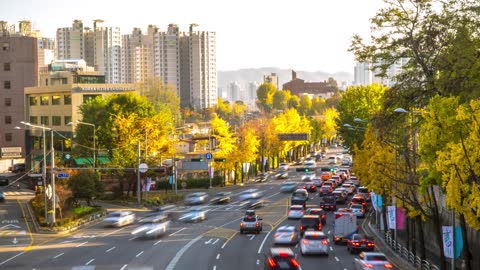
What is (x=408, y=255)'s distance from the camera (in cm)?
4331

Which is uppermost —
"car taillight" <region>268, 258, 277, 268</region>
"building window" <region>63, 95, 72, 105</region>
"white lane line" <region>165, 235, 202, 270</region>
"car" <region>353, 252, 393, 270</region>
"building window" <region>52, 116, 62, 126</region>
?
"building window" <region>63, 95, 72, 105</region>

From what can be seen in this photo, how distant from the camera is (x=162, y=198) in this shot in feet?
277

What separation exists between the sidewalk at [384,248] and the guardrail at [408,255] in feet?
0.79

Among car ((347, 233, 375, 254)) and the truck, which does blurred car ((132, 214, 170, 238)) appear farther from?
car ((347, 233, 375, 254))

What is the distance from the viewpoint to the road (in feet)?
136

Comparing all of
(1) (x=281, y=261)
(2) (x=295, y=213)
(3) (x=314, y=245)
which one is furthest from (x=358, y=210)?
(1) (x=281, y=261)

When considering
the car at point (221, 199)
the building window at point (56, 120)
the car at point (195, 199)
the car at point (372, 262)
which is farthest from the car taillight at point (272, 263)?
the building window at point (56, 120)

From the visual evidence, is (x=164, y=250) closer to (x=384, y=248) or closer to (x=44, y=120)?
(x=384, y=248)

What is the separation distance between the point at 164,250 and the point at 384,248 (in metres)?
13.7

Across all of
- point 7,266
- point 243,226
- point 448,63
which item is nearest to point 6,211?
point 243,226

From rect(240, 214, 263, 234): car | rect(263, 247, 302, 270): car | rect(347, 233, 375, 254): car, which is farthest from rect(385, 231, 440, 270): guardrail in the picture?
rect(240, 214, 263, 234): car

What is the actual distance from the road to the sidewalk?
2.40 meters

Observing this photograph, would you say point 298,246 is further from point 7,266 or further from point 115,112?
point 115,112

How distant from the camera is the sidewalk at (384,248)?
41438 millimetres
